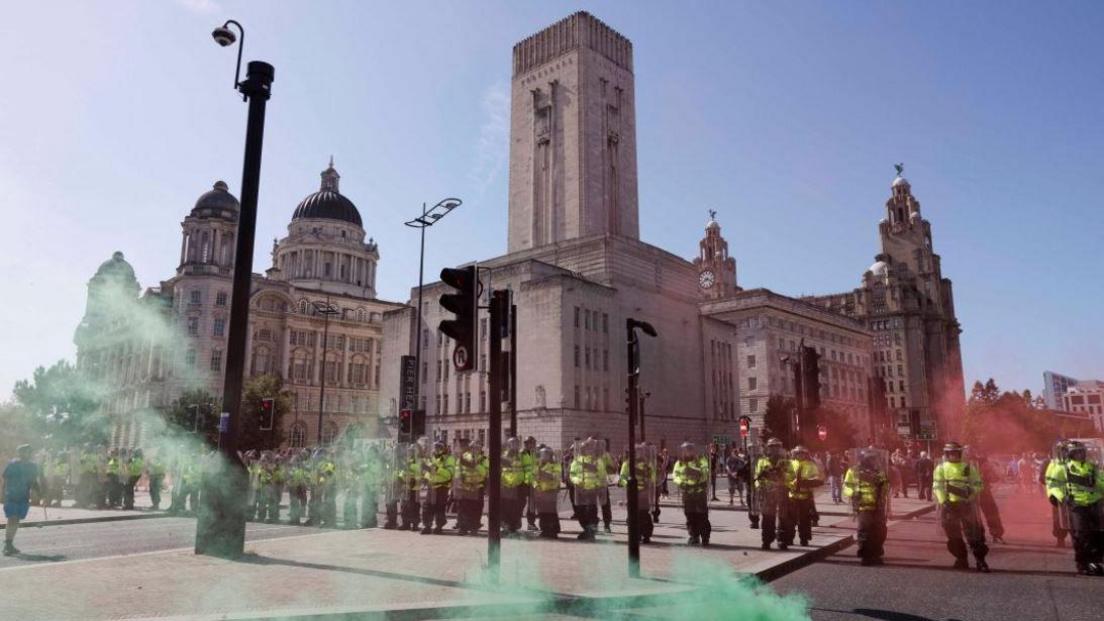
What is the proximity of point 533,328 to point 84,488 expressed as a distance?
1348 inches

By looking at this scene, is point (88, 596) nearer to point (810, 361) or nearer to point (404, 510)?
point (404, 510)

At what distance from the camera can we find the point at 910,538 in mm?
14289

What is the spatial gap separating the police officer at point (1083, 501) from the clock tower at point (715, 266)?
351 ft

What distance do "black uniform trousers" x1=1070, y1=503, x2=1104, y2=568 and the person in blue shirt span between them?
17.1 meters

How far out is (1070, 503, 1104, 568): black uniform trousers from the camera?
9625 mm

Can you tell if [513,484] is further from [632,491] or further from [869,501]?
[869,501]

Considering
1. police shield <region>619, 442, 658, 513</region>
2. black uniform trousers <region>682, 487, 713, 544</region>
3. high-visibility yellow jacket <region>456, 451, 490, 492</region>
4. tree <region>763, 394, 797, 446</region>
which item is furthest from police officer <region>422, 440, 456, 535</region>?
tree <region>763, 394, 797, 446</region>

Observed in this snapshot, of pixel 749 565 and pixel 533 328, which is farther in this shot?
pixel 533 328

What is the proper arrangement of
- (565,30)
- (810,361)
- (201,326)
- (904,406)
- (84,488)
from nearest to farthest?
1. (810,361)
2. (84,488)
3. (565,30)
4. (201,326)
5. (904,406)

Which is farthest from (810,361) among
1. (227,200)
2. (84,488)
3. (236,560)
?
(227,200)

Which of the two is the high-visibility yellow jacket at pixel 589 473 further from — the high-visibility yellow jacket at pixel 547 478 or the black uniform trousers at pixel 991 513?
the black uniform trousers at pixel 991 513

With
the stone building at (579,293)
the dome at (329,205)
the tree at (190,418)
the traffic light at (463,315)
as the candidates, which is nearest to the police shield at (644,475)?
the traffic light at (463,315)

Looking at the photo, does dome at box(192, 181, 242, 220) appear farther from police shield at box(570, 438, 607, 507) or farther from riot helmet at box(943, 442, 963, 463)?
riot helmet at box(943, 442, 963, 463)

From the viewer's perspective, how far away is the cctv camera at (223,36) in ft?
38.7
